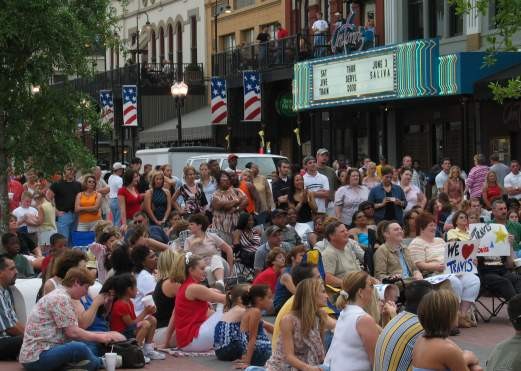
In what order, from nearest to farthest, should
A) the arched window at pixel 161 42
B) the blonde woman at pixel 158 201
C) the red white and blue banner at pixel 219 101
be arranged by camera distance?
1. the blonde woman at pixel 158 201
2. the red white and blue banner at pixel 219 101
3. the arched window at pixel 161 42

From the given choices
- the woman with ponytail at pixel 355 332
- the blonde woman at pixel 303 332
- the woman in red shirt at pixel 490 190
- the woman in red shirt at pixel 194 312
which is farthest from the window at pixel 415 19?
the woman with ponytail at pixel 355 332

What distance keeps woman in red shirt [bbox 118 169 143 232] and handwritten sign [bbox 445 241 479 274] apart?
767cm

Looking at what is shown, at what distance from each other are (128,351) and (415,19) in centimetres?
2569

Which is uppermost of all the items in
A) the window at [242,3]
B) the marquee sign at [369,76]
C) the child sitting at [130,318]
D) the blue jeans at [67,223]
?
the window at [242,3]

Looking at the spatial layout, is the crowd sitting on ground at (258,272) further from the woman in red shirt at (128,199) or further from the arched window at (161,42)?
the arched window at (161,42)

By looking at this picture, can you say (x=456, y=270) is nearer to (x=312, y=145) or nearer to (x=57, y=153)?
(x=57, y=153)

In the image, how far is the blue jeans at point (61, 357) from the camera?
12.5 metres

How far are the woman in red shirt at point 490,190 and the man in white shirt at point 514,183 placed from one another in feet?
1.09

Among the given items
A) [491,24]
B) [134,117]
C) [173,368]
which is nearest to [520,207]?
[173,368]

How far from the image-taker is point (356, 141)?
137 ft

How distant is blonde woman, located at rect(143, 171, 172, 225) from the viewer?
2208cm

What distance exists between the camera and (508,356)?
779 centimetres

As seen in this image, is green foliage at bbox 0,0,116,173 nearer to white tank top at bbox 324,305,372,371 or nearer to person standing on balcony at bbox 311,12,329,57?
white tank top at bbox 324,305,372,371

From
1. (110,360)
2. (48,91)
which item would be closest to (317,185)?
(48,91)
